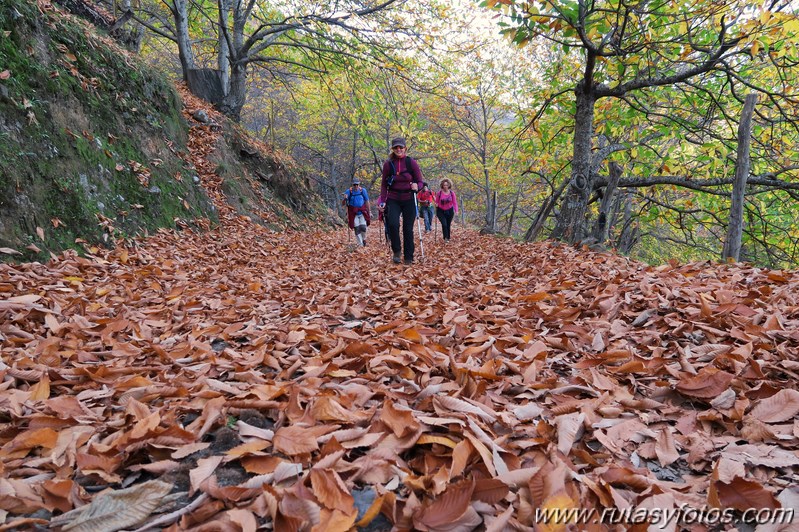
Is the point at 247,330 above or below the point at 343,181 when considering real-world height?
below

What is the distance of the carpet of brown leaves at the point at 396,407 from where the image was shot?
1310 mm

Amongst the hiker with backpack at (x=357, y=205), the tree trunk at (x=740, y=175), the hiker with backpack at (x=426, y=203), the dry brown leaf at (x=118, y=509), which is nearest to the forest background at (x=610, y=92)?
the tree trunk at (x=740, y=175)

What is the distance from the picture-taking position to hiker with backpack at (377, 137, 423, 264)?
681cm

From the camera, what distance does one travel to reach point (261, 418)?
72.2 inches

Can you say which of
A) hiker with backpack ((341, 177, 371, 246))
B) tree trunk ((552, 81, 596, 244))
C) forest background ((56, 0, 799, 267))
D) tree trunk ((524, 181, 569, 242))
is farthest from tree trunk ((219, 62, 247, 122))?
tree trunk ((552, 81, 596, 244))

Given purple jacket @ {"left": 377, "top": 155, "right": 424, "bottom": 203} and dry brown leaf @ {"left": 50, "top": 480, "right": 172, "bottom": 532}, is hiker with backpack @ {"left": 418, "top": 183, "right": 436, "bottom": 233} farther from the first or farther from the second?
dry brown leaf @ {"left": 50, "top": 480, "right": 172, "bottom": 532}

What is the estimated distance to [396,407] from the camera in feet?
5.97

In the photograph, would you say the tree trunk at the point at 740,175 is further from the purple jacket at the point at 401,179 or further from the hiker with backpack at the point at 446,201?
A: the hiker with backpack at the point at 446,201

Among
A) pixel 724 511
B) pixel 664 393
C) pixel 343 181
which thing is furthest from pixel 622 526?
pixel 343 181

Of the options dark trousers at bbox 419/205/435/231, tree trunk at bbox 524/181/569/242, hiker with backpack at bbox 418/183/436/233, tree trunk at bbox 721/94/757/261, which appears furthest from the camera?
dark trousers at bbox 419/205/435/231

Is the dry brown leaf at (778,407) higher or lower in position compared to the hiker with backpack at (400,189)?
lower

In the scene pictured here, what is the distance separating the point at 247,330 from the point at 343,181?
3284 centimetres

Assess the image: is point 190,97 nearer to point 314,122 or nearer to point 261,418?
point 314,122

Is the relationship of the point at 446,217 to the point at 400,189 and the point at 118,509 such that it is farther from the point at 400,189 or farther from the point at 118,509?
the point at 118,509
